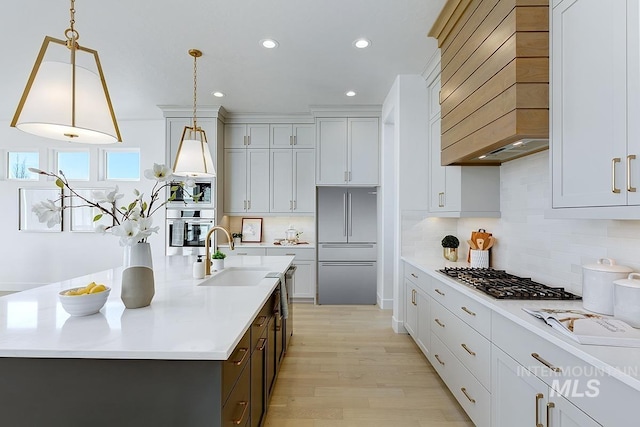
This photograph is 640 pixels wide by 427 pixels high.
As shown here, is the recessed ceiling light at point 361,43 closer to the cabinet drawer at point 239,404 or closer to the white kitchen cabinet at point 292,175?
the white kitchen cabinet at point 292,175

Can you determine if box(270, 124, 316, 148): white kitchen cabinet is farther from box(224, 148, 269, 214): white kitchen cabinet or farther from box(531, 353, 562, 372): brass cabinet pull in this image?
box(531, 353, 562, 372): brass cabinet pull

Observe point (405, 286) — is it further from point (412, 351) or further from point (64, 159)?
point (64, 159)

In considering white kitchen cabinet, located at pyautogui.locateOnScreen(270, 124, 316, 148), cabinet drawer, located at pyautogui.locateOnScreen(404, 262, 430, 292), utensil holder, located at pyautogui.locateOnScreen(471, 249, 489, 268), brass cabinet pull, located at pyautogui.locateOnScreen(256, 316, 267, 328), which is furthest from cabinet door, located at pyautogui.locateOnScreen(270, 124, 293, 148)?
brass cabinet pull, located at pyautogui.locateOnScreen(256, 316, 267, 328)

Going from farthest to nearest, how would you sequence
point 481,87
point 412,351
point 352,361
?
1. point 412,351
2. point 352,361
3. point 481,87

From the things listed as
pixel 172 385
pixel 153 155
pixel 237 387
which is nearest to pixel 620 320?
pixel 237 387

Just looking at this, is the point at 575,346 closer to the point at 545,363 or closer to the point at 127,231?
the point at 545,363

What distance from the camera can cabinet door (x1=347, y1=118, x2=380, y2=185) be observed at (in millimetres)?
4625

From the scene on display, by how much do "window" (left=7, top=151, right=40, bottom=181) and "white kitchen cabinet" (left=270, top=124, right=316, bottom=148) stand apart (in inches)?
157

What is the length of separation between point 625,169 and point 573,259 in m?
0.87

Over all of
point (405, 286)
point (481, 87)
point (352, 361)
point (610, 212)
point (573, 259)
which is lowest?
point (352, 361)

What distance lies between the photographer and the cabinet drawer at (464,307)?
1719 millimetres

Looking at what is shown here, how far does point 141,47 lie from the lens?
2.96 metres

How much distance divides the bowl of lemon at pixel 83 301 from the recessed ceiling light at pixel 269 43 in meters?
2.40

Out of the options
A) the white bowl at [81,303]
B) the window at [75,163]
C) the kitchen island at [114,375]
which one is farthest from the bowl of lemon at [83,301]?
the window at [75,163]
